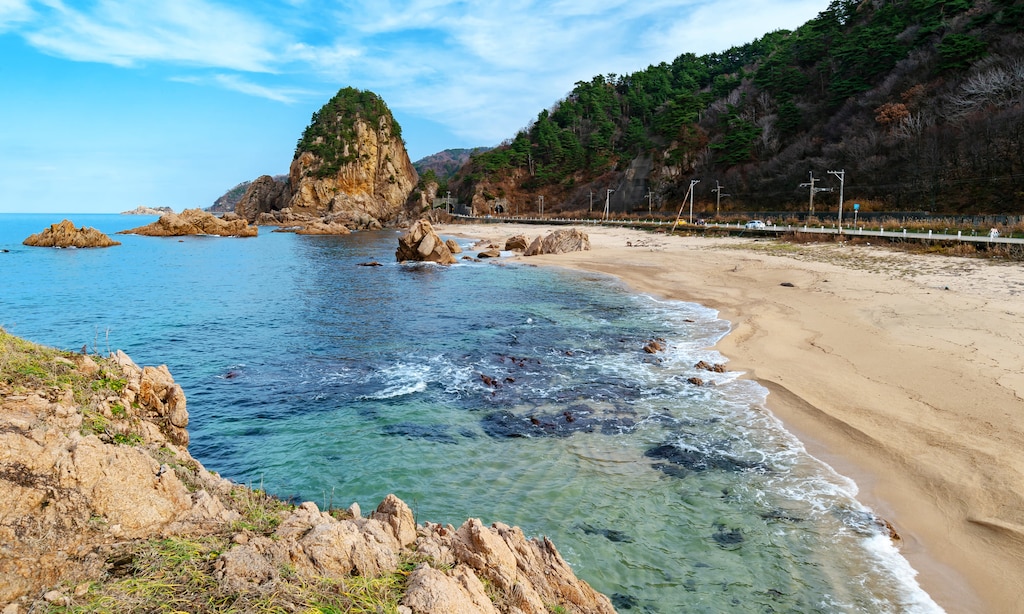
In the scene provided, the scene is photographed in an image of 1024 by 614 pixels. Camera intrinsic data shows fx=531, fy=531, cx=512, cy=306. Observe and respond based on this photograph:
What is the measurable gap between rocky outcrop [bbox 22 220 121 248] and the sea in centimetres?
5132

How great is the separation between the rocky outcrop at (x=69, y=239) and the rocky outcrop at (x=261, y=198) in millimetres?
67005

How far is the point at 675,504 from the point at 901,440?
4611 mm

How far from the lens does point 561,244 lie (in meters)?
51.0

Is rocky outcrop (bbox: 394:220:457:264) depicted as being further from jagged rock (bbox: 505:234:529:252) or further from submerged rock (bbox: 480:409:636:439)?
submerged rock (bbox: 480:409:636:439)

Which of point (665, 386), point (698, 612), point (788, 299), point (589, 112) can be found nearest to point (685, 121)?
point (589, 112)

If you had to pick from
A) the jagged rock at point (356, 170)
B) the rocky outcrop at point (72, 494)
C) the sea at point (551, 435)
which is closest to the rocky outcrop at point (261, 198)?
the jagged rock at point (356, 170)

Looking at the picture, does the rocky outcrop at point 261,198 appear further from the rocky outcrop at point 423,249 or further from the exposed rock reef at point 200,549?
the exposed rock reef at point 200,549

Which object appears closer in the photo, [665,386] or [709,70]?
[665,386]

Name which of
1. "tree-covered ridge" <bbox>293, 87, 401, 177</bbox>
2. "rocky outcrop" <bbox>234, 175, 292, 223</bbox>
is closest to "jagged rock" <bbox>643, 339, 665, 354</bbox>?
"tree-covered ridge" <bbox>293, 87, 401, 177</bbox>

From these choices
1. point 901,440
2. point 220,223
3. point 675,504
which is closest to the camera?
point 675,504

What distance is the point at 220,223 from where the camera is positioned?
92812 mm

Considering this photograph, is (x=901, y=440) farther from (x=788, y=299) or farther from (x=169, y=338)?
(x=169, y=338)

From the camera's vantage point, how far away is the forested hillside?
52.1 m

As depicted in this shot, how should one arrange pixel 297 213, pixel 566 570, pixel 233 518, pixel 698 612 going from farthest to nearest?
pixel 297 213 < pixel 698 612 < pixel 566 570 < pixel 233 518
